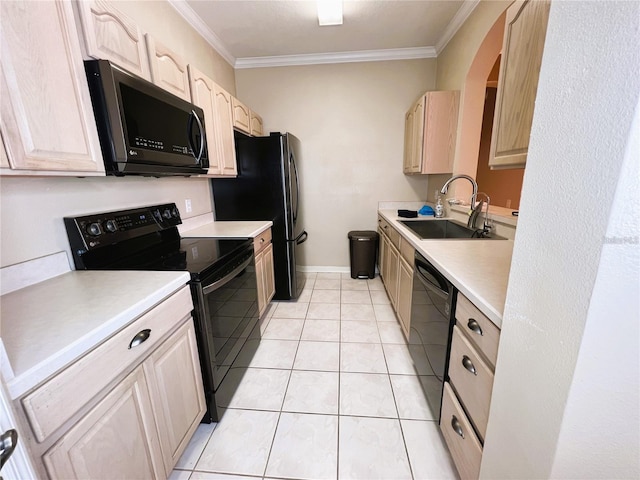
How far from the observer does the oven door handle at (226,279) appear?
1.25 meters

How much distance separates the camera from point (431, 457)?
125 cm

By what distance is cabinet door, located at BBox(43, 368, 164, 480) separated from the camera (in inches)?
26.5

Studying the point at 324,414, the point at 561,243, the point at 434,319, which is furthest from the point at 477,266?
the point at 324,414

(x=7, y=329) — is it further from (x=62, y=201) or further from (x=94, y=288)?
(x=62, y=201)

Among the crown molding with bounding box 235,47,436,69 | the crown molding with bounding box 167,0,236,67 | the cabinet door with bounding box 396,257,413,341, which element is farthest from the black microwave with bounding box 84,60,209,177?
the crown molding with bounding box 235,47,436,69

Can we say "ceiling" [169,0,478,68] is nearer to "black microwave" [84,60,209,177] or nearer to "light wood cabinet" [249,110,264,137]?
"light wood cabinet" [249,110,264,137]

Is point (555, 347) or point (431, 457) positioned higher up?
point (555, 347)

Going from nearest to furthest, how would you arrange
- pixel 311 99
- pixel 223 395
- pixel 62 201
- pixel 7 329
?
pixel 7 329
pixel 62 201
pixel 223 395
pixel 311 99

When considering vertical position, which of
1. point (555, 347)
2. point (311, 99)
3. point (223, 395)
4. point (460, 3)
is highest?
point (460, 3)

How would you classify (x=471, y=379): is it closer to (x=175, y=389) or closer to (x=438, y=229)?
(x=175, y=389)

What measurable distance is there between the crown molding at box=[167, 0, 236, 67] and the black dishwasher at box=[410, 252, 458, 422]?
8.77 feet

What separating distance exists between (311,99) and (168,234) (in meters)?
2.37

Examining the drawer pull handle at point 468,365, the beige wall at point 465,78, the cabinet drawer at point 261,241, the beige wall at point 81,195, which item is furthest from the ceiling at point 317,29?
the drawer pull handle at point 468,365

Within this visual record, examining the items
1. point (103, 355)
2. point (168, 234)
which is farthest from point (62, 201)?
point (103, 355)
